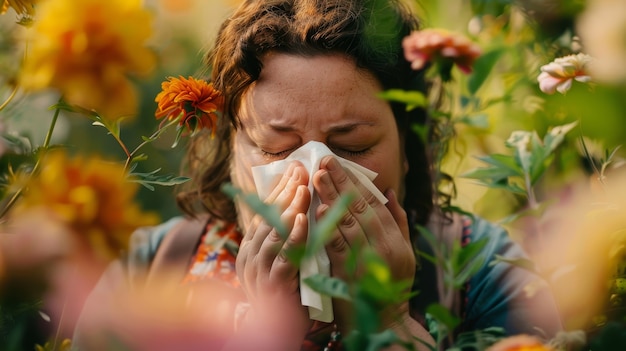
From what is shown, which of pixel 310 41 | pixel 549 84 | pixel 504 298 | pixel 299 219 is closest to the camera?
pixel 549 84

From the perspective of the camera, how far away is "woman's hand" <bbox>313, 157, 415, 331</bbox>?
100cm

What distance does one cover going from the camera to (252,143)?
1.16 m

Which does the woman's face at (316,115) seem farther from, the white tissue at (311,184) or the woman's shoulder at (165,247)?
the woman's shoulder at (165,247)

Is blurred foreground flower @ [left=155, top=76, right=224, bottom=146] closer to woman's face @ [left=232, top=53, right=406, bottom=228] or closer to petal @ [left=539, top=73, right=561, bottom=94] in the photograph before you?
woman's face @ [left=232, top=53, right=406, bottom=228]

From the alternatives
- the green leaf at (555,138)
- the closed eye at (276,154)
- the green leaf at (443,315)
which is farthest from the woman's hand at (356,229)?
the green leaf at (443,315)

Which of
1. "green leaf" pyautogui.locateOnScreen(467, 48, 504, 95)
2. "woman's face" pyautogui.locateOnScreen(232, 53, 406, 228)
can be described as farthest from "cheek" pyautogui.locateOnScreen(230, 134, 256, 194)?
"green leaf" pyautogui.locateOnScreen(467, 48, 504, 95)

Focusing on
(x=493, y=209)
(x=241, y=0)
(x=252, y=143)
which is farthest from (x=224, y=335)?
(x=241, y=0)

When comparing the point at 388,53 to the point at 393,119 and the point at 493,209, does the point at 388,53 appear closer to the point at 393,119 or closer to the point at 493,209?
the point at 393,119

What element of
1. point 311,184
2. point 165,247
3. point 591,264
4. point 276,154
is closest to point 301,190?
point 311,184

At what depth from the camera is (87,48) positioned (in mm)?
618

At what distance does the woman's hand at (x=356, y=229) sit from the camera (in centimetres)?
100

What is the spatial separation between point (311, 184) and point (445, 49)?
357 millimetres

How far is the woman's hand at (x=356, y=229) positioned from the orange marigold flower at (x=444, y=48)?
0.94ft

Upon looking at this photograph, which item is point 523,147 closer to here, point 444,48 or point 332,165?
point 444,48
